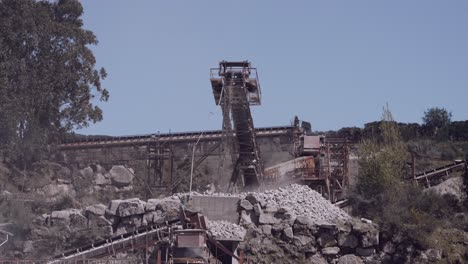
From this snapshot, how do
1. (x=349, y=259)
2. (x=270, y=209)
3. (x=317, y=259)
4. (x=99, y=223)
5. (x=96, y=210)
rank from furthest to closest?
1. (x=96, y=210)
2. (x=99, y=223)
3. (x=270, y=209)
4. (x=317, y=259)
5. (x=349, y=259)

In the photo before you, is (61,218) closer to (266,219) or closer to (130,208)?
(130,208)

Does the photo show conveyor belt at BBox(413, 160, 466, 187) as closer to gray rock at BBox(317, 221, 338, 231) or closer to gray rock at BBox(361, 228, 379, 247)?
gray rock at BBox(361, 228, 379, 247)

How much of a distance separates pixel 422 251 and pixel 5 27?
28151 millimetres

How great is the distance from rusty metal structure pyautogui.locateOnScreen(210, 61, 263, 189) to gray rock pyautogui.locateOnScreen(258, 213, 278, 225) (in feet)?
17.1

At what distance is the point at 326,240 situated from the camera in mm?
39656

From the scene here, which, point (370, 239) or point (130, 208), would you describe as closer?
point (370, 239)

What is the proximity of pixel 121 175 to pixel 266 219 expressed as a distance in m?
16.7

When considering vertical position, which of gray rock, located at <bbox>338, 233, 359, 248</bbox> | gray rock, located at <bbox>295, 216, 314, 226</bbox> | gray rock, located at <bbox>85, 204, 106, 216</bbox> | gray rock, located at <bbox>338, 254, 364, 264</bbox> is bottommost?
gray rock, located at <bbox>338, 254, 364, 264</bbox>

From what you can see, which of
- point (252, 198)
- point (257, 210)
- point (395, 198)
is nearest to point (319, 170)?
point (395, 198)

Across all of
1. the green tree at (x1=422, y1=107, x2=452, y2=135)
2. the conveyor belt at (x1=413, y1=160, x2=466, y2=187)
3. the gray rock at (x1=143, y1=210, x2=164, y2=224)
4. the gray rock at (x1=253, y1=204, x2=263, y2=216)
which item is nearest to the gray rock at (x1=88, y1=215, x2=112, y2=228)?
the gray rock at (x1=143, y1=210, x2=164, y2=224)

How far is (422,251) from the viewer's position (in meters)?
39.0

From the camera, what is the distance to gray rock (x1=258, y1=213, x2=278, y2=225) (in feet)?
131

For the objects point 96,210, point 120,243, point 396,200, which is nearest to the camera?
point 120,243

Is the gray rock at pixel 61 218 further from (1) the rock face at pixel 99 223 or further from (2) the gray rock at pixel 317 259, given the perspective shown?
(2) the gray rock at pixel 317 259
